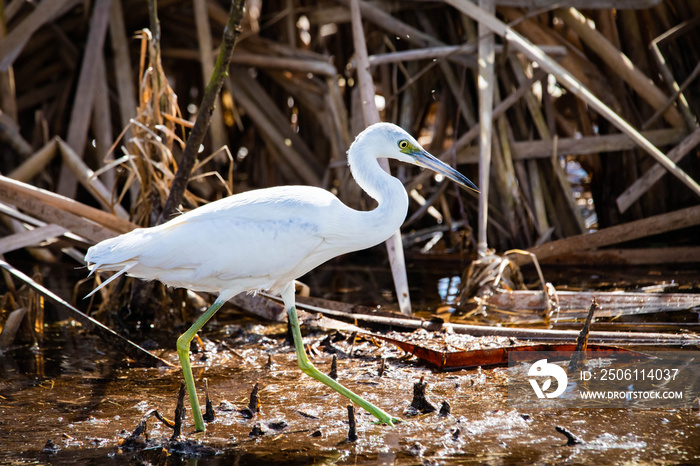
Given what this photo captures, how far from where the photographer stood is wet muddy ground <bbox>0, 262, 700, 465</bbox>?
351 cm

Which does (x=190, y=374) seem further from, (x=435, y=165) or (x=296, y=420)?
(x=435, y=165)

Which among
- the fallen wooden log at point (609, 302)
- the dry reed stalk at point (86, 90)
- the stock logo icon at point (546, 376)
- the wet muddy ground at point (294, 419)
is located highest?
the dry reed stalk at point (86, 90)

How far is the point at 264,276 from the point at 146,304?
194cm

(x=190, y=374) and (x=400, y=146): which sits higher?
(x=400, y=146)

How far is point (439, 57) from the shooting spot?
6895mm

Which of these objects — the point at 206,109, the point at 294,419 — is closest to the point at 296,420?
the point at 294,419

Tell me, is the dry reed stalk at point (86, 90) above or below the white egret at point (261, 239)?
above

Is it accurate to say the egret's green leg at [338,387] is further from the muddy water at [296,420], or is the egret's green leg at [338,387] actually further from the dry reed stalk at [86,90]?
the dry reed stalk at [86,90]

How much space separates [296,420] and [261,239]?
1023 mm

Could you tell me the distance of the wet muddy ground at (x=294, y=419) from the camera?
11.5ft

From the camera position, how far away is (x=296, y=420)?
4016mm

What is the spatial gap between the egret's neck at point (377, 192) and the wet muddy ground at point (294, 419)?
1.01m

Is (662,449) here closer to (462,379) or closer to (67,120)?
(462,379)

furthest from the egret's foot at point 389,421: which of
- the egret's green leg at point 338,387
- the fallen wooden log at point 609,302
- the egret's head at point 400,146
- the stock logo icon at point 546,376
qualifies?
the fallen wooden log at point 609,302
